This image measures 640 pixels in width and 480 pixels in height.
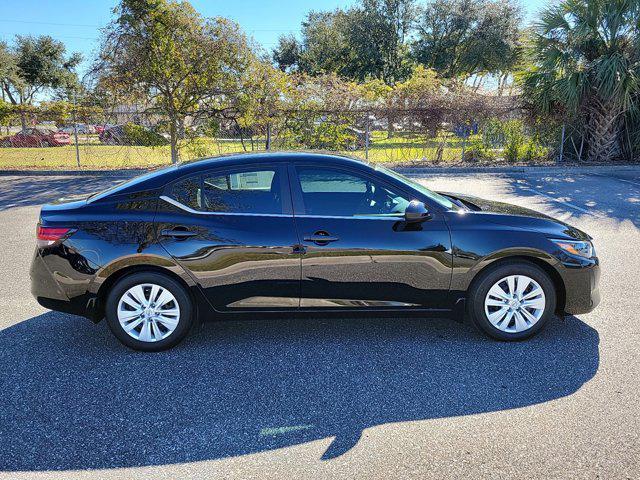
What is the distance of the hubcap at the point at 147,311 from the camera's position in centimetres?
367

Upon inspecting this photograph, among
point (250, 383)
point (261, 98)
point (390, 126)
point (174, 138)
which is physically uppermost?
point (261, 98)

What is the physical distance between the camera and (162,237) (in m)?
3.65

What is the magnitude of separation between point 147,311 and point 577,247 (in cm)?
339

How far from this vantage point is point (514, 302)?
3.79 metres

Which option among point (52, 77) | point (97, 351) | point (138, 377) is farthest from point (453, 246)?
point (52, 77)

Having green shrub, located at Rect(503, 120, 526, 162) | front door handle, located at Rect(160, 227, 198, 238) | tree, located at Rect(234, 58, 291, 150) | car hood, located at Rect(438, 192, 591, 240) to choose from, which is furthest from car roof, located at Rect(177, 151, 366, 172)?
green shrub, located at Rect(503, 120, 526, 162)

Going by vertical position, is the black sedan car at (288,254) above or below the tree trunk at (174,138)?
below

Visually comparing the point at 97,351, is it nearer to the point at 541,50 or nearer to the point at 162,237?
the point at 162,237

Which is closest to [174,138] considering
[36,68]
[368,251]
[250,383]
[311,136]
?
[311,136]

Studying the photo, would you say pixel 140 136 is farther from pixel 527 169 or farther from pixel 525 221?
pixel 525 221

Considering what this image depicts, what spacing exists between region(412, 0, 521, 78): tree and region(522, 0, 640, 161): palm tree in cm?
2011

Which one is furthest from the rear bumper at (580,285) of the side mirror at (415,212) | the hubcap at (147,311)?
the hubcap at (147,311)

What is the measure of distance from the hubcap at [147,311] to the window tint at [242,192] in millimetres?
747

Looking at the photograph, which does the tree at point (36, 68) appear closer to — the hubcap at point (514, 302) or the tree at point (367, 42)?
the tree at point (367, 42)
